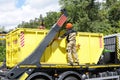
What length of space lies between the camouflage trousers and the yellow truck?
0.25 metres

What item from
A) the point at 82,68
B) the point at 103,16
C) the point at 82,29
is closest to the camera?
the point at 82,68

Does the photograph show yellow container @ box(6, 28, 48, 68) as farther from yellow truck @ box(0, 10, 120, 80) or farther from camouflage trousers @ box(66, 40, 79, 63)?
camouflage trousers @ box(66, 40, 79, 63)

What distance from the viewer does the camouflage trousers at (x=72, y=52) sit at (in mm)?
13305

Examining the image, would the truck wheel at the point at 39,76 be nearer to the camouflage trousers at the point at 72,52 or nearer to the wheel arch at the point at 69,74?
the wheel arch at the point at 69,74

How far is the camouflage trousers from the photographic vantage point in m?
13.3

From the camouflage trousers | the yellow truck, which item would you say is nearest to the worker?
the camouflage trousers

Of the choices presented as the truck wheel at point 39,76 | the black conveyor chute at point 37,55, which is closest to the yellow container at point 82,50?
the black conveyor chute at point 37,55

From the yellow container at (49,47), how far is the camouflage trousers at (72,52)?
27 cm

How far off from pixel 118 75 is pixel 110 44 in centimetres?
148

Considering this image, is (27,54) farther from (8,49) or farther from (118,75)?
(118,75)

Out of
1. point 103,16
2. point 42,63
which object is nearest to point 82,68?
point 42,63

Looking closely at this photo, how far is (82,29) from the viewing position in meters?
36.1

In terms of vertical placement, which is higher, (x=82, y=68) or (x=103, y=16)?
(x=103, y=16)

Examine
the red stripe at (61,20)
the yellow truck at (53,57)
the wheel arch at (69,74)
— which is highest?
the red stripe at (61,20)
